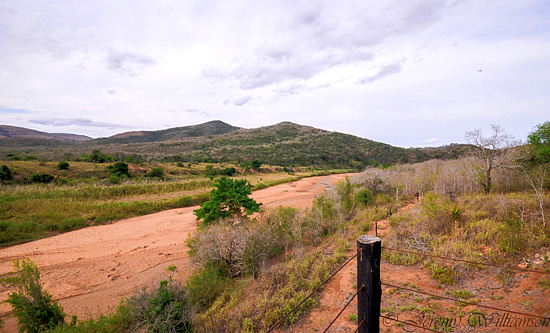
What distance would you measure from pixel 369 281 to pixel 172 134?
4472 inches

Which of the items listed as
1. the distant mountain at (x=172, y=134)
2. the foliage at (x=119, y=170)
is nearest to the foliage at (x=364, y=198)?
the foliage at (x=119, y=170)

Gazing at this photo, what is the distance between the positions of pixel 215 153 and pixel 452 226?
52.8 metres

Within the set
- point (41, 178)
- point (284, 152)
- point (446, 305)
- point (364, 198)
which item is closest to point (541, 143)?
point (364, 198)

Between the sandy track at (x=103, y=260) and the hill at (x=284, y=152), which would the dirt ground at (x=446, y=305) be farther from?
the hill at (x=284, y=152)

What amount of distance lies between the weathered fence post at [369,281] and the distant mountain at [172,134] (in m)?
101

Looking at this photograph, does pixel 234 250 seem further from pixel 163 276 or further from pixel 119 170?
pixel 119 170

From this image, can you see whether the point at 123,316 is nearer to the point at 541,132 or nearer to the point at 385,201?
the point at 385,201

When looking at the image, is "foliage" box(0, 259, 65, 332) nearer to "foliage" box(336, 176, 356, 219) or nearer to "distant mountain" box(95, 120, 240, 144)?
"foliage" box(336, 176, 356, 219)

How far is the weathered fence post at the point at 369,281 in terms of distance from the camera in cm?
278

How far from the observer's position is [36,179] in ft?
73.3

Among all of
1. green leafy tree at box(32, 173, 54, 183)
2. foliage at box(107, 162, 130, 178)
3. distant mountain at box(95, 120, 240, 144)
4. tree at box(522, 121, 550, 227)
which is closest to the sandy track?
tree at box(522, 121, 550, 227)

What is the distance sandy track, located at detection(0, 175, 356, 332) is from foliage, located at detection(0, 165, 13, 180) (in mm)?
16277

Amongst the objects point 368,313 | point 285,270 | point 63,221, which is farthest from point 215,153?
point 368,313

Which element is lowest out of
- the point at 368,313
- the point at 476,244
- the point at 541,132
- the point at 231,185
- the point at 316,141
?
the point at 476,244
